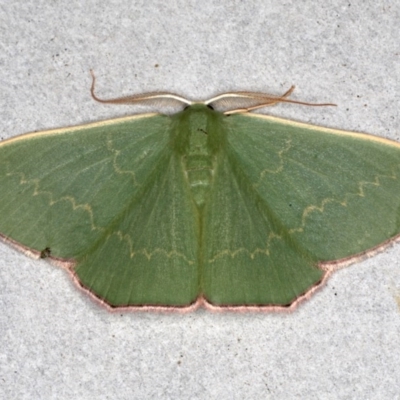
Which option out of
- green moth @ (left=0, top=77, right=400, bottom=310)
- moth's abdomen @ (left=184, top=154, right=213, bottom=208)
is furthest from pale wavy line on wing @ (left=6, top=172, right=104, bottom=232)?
moth's abdomen @ (left=184, top=154, right=213, bottom=208)

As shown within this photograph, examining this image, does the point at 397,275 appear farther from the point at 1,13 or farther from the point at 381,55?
the point at 1,13

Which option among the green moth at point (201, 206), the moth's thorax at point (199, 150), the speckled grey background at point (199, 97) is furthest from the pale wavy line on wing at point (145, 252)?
the speckled grey background at point (199, 97)

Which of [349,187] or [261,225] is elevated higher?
[349,187]

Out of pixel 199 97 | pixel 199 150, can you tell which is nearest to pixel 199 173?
pixel 199 150

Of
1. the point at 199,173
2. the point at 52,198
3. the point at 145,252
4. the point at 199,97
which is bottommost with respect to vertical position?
the point at 145,252

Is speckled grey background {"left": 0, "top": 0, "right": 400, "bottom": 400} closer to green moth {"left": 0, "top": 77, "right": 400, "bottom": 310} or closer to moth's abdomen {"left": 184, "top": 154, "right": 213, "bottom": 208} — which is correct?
green moth {"left": 0, "top": 77, "right": 400, "bottom": 310}

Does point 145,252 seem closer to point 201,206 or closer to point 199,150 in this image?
point 201,206

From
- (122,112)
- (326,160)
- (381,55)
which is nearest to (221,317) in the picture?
(326,160)
